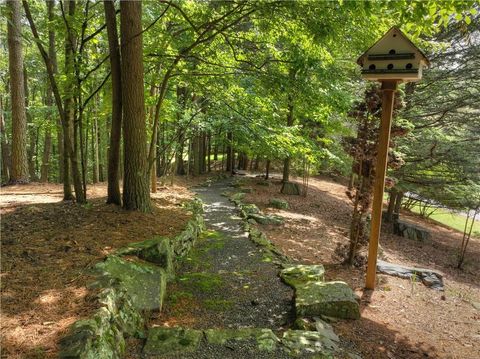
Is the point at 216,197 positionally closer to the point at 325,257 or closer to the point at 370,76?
the point at 325,257

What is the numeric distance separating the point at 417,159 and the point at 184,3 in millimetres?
8736

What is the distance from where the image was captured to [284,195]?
14.4m

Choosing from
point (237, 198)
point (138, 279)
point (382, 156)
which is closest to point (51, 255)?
point (138, 279)

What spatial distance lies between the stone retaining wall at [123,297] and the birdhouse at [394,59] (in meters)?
3.99

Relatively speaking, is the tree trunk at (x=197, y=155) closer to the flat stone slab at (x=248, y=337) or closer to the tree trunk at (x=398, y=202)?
the tree trunk at (x=398, y=202)

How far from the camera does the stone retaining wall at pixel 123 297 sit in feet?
8.21

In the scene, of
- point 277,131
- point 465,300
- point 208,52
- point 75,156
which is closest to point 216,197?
point 277,131

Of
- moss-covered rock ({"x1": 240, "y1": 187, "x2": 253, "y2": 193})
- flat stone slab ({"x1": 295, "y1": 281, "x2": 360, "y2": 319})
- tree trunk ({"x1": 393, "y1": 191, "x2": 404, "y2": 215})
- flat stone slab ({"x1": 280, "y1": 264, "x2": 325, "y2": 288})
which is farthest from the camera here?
moss-covered rock ({"x1": 240, "y1": 187, "x2": 253, "y2": 193})

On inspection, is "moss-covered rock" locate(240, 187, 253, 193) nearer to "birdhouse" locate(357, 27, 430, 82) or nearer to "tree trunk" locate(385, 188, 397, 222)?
"tree trunk" locate(385, 188, 397, 222)

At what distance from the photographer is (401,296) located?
5449 mm

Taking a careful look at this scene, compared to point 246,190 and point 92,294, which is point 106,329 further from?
point 246,190

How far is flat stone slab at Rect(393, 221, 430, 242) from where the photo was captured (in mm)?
11891

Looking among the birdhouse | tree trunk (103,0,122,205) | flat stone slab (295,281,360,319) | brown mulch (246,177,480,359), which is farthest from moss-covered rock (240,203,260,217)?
the birdhouse

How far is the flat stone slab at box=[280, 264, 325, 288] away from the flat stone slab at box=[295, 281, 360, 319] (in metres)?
0.44
